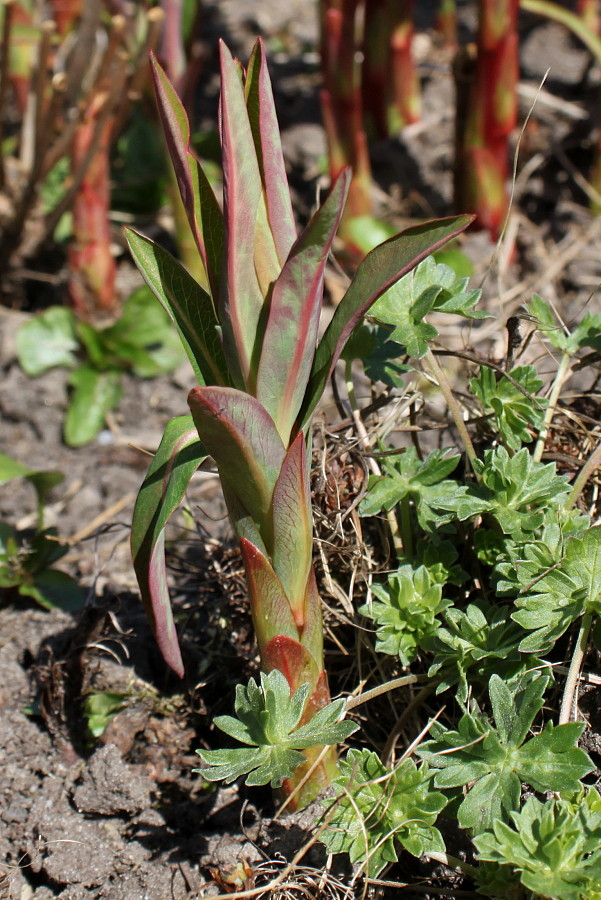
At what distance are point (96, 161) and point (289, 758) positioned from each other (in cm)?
191

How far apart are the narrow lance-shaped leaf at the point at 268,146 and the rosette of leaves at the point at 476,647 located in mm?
493

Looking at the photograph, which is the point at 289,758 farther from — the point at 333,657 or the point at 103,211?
the point at 103,211

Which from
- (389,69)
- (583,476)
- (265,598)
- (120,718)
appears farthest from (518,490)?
(389,69)

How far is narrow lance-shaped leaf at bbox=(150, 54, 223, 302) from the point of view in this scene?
860 mm

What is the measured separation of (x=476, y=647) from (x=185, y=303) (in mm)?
543

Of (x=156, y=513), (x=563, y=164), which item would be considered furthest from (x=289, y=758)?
(x=563, y=164)

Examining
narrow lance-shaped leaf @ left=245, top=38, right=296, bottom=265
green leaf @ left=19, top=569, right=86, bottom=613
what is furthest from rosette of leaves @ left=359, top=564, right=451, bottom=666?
green leaf @ left=19, top=569, right=86, bottom=613

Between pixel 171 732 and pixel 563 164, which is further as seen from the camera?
pixel 563 164

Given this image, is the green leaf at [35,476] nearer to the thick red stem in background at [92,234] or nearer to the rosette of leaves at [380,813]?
the rosette of leaves at [380,813]

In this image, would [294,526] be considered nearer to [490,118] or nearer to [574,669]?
[574,669]

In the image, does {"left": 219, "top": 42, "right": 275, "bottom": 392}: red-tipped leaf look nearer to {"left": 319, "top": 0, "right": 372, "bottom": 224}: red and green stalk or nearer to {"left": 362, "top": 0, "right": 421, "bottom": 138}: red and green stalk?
{"left": 319, "top": 0, "right": 372, "bottom": 224}: red and green stalk

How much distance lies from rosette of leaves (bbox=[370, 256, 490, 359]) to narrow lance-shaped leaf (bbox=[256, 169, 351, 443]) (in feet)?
0.66

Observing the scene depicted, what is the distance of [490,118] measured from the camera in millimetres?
2307

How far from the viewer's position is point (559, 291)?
2406 mm
